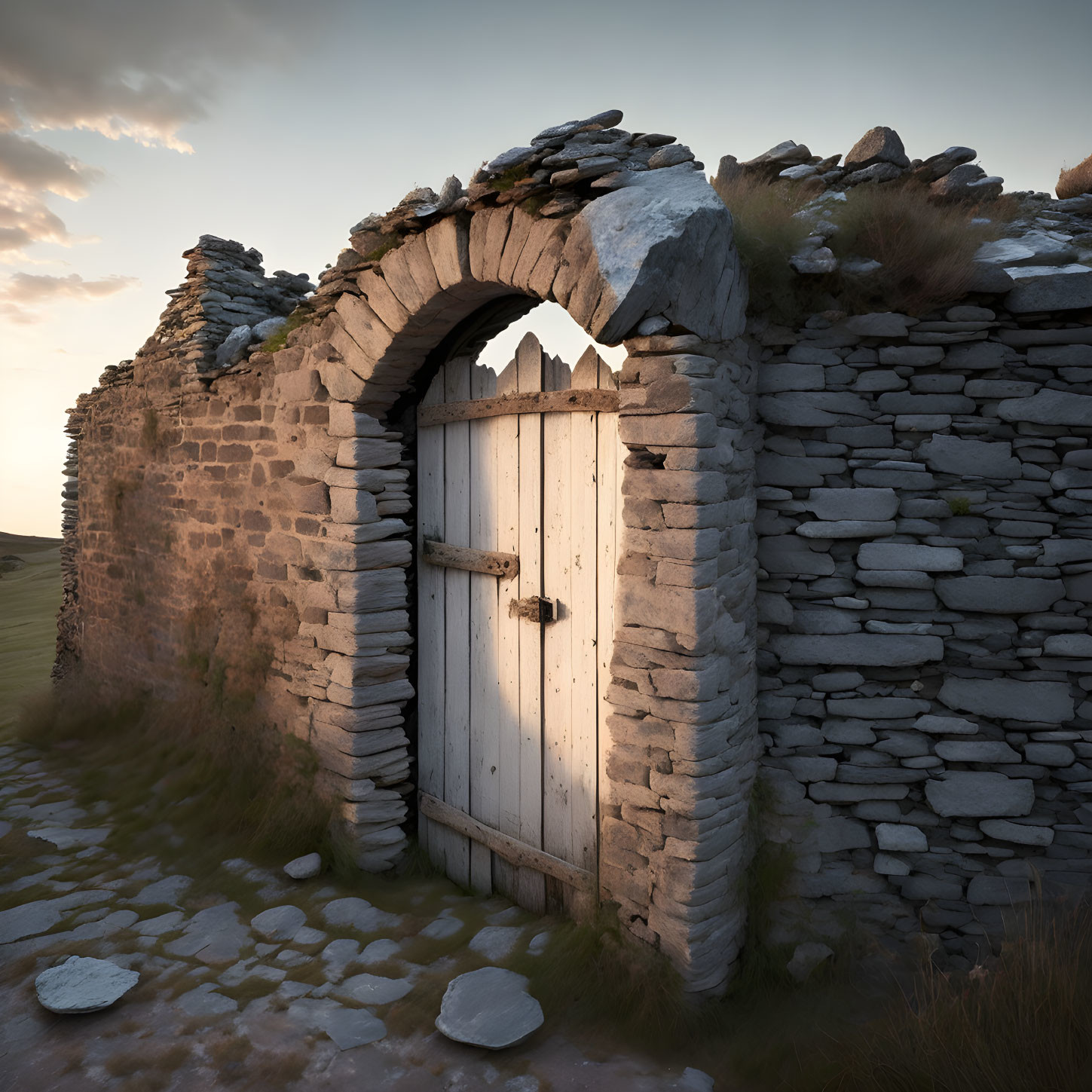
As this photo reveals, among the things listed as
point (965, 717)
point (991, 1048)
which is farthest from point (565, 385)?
point (991, 1048)

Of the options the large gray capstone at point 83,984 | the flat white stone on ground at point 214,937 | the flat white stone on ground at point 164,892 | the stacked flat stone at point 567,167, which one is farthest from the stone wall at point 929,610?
the flat white stone on ground at point 164,892

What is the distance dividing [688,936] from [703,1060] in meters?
0.41

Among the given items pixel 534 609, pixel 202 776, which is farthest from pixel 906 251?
pixel 202 776

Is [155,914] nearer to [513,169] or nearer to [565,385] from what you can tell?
[565,385]

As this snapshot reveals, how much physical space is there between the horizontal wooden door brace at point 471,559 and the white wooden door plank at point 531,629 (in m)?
0.08

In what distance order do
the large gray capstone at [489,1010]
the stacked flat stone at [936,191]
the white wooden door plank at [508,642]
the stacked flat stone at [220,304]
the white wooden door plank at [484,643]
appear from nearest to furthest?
the large gray capstone at [489,1010]
the stacked flat stone at [936,191]
the white wooden door plank at [508,642]
the white wooden door plank at [484,643]
the stacked flat stone at [220,304]

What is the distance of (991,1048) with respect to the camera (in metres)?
2.53

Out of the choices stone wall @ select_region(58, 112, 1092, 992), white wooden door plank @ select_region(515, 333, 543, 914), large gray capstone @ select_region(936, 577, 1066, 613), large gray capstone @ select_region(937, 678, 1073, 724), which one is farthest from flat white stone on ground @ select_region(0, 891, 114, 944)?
large gray capstone @ select_region(936, 577, 1066, 613)

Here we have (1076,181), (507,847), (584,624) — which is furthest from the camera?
(1076,181)

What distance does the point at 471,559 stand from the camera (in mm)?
4000

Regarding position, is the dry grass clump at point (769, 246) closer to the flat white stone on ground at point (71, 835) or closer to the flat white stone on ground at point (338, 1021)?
the flat white stone on ground at point (338, 1021)

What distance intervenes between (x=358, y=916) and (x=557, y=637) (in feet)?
5.61

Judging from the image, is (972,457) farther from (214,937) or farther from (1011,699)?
(214,937)

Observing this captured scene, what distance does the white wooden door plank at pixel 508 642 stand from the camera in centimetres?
380
